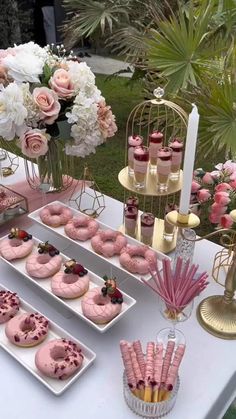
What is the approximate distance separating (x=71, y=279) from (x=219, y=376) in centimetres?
40

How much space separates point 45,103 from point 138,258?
49 centimetres

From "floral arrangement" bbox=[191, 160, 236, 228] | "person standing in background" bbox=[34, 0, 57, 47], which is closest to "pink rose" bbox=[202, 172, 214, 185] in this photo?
"floral arrangement" bbox=[191, 160, 236, 228]

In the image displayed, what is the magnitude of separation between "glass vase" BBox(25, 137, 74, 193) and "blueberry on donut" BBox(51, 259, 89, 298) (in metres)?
0.44

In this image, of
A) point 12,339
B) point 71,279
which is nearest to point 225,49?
point 71,279

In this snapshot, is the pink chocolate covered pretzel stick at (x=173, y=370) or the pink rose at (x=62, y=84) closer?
the pink chocolate covered pretzel stick at (x=173, y=370)

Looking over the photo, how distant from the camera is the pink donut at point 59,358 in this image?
86cm

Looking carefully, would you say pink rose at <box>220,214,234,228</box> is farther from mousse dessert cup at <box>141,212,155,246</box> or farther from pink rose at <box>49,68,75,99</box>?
pink rose at <box>49,68,75,99</box>

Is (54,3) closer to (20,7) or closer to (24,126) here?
(20,7)

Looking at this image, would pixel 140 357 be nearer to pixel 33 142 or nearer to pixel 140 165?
pixel 140 165

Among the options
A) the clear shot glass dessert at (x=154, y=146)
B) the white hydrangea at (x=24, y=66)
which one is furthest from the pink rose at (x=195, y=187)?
the white hydrangea at (x=24, y=66)

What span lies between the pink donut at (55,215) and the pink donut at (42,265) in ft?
0.50

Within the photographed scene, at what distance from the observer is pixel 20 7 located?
5.55 m

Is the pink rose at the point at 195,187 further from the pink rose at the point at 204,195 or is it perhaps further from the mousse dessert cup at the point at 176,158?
the mousse dessert cup at the point at 176,158

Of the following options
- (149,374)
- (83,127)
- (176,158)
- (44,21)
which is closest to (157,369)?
(149,374)
